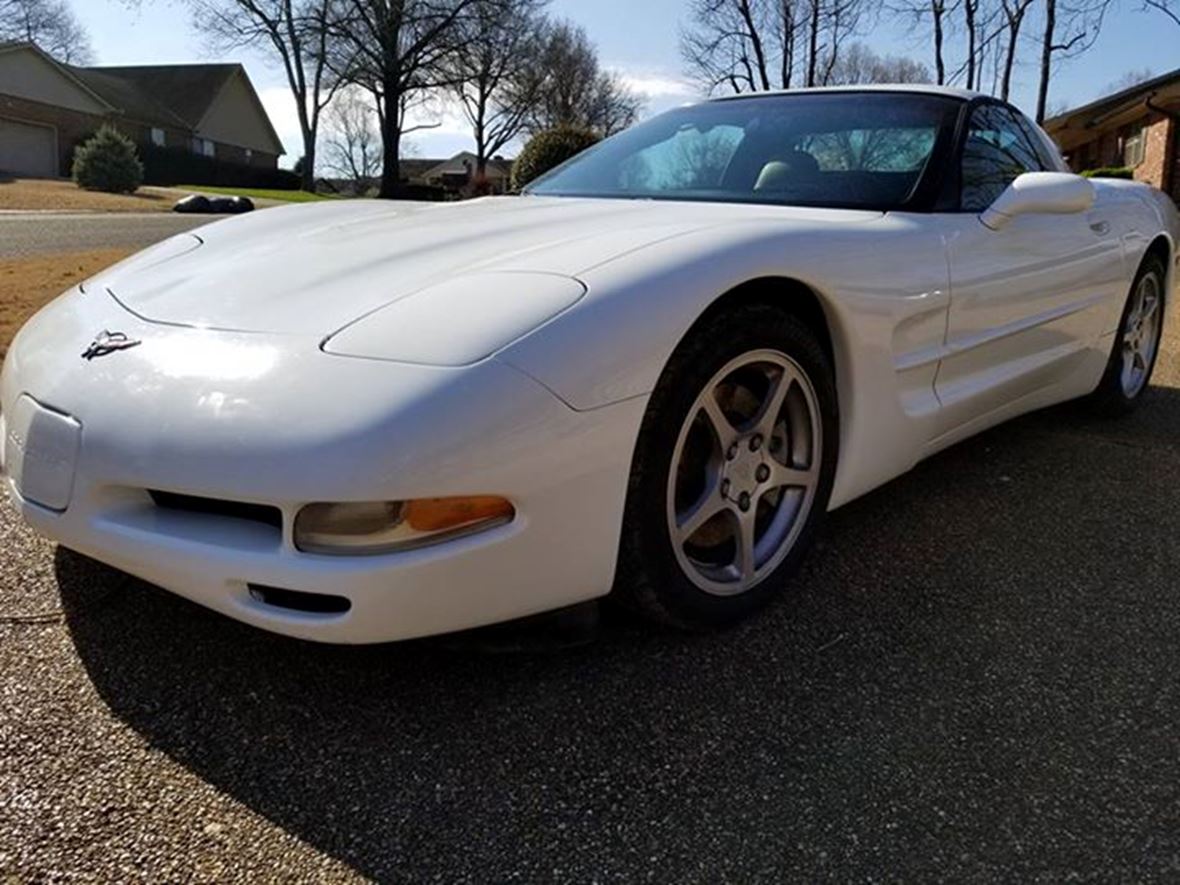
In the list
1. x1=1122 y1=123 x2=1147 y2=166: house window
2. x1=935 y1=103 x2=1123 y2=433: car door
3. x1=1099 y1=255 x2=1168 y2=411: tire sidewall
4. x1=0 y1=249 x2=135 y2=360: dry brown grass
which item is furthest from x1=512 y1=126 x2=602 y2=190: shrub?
x1=1122 y1=123 x2=1147 y2=166: house window

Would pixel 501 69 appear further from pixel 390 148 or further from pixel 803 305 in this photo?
pixel 803 305

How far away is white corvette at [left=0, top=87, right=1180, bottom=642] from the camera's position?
4.99 feet

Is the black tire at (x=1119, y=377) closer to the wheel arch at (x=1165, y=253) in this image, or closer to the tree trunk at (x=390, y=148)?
the wheel arch at (x=1165, y=253)

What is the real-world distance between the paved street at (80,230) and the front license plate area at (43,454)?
6.91m

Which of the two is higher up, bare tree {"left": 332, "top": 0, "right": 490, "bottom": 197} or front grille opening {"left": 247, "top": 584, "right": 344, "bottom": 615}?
bare tree {"left": 332, "top": 0, "right": 490, "bottom": 197}

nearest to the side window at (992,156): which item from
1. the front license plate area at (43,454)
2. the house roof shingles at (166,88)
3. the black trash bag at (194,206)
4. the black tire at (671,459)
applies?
the black tire at (671,459)

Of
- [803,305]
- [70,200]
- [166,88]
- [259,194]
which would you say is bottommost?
[803,305]

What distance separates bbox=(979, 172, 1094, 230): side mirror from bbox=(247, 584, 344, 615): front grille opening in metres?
2.14

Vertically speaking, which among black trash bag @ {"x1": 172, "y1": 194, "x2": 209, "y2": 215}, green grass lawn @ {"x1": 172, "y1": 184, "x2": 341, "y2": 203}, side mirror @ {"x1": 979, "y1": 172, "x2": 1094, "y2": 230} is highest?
green grass lawn @ {"x1": 172, "y1": 184, "x2": 341, "y2": 203}

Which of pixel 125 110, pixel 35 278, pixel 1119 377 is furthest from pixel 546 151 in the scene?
pixel 125 110

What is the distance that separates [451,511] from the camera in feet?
5.04

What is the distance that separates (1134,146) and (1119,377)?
2373 centimetres

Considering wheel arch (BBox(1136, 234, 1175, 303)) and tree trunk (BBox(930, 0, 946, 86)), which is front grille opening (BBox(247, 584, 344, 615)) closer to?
wheel arch (BBox(1136, 234, 1175, 303))

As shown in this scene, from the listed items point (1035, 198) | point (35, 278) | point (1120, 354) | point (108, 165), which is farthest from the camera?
point (108, 165)
